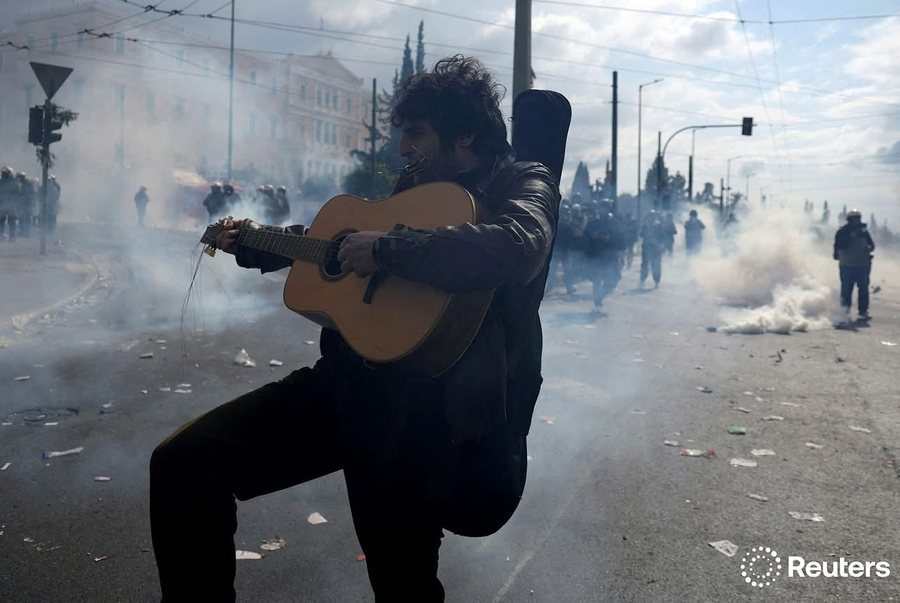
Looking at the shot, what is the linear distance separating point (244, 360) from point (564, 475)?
402 centimetres

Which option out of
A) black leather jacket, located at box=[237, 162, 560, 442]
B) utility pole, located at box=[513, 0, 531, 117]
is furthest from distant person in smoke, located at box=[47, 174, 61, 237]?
black leather jacket, located at box=[237, 162, 560, 442]

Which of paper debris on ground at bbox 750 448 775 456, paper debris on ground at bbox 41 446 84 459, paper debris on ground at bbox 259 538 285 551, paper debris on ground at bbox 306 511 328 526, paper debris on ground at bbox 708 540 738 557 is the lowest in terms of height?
paper debris on ground at bbox 259 538 285 551

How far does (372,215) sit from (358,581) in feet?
5.50

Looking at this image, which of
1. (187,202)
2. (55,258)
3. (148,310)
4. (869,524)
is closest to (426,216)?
(869,524)

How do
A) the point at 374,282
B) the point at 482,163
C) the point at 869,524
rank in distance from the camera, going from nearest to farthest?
the point at 374,282 < the point at 482,163 < the point at 869,524

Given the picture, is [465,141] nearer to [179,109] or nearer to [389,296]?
[389,296]

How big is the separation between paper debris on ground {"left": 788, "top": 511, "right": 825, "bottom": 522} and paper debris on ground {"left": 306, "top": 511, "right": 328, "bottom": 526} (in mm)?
2483

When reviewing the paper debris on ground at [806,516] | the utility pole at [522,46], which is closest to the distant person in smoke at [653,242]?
the utility pole at [522,46]

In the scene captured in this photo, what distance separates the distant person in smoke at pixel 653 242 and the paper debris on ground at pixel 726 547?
15042mm

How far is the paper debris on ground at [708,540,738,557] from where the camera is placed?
3.32m

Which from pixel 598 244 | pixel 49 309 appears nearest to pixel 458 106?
pixel 49 309

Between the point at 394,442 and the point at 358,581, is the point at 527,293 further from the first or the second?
the point at 358,581

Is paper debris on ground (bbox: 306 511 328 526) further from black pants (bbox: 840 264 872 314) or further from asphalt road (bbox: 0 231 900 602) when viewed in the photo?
black pants (bbox: 840 264 872 314)

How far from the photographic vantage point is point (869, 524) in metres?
3.70
